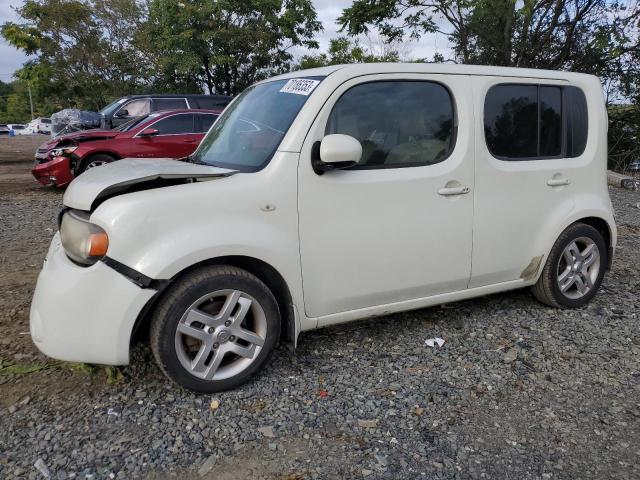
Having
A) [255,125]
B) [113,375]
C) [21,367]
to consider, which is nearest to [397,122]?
[255,125]

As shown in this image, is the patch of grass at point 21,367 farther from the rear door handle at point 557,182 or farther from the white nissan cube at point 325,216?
the rear door handle at point 557,182

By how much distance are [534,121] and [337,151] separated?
1862mm

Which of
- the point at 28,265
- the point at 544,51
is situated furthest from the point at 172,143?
the point at 544,51

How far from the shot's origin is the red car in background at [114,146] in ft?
32.3

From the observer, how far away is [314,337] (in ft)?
12.0

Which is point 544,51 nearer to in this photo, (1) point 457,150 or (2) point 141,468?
(1) point 457,150

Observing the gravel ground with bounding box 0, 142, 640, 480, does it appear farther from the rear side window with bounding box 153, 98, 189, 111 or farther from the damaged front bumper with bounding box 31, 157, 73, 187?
the rear side window with bounding box 153, 98, 189, 111

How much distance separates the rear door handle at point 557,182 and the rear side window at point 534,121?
0.18 meters

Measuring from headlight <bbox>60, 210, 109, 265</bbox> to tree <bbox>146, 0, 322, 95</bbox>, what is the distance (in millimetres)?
19032

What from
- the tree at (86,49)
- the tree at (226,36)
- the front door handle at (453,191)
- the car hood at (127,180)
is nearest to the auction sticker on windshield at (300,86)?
the car hood at (127,180)

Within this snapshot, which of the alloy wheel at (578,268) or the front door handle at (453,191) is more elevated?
the front door handle at (453,191)

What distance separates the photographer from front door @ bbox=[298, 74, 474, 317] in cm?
304

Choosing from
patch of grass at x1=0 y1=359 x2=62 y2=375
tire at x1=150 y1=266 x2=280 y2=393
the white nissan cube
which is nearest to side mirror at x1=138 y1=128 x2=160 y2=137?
the white nissan cube

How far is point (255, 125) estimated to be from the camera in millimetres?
3359
